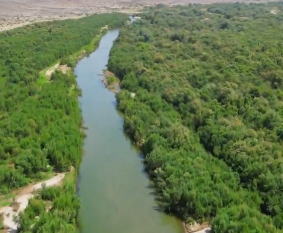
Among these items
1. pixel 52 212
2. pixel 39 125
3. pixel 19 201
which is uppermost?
pixel 52 212

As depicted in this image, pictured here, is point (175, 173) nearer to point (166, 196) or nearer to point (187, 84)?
point (166, 196)

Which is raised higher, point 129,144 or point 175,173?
point 175,173

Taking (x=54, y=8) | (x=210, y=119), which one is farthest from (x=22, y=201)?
(x=54, y=8)

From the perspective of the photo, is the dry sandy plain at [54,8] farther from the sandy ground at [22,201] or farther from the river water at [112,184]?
the sandy ground at [22,201]

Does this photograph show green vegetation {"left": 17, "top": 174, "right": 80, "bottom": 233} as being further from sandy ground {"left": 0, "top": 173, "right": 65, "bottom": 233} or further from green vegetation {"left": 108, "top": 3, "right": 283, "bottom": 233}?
green vegetation {"left": 108, "top": 3, "right": 283, "bottom": 233}

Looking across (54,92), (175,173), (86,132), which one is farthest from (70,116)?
(175,173)

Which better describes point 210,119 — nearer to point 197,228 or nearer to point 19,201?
point 197,228
